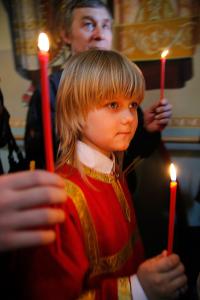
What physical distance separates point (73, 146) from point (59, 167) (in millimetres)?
59

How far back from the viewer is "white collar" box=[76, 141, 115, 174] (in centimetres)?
66

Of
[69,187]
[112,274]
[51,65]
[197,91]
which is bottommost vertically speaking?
[112,274]

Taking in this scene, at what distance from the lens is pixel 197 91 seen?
108 centimetres

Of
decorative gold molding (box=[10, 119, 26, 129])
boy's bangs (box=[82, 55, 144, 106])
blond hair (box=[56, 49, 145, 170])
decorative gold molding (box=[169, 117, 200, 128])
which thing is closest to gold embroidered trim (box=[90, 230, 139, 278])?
blond hair (box=[56, 49, 145, 170])

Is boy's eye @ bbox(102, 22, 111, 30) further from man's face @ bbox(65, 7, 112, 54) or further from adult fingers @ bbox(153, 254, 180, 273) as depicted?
adult fingers @ bbox(153, 254, 180, 273)

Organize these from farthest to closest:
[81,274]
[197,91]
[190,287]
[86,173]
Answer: [197,91] < [190,287] < [86,173] < [81,274]

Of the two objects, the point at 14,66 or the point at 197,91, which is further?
the point at 14,66

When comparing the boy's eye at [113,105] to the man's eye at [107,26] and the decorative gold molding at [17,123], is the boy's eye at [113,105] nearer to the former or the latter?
the man's eye at [107,26]

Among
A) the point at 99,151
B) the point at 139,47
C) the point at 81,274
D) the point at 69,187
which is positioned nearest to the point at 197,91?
the point at 139,47

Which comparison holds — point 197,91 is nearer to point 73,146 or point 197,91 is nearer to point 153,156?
point 153,156

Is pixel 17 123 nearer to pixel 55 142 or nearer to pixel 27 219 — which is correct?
pixel 55 142

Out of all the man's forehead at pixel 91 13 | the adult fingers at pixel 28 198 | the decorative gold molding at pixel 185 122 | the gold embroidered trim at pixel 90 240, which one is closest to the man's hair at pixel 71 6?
the man's forehead at pixel 91 13

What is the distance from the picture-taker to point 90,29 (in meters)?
0.99

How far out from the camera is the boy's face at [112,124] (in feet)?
2.03
